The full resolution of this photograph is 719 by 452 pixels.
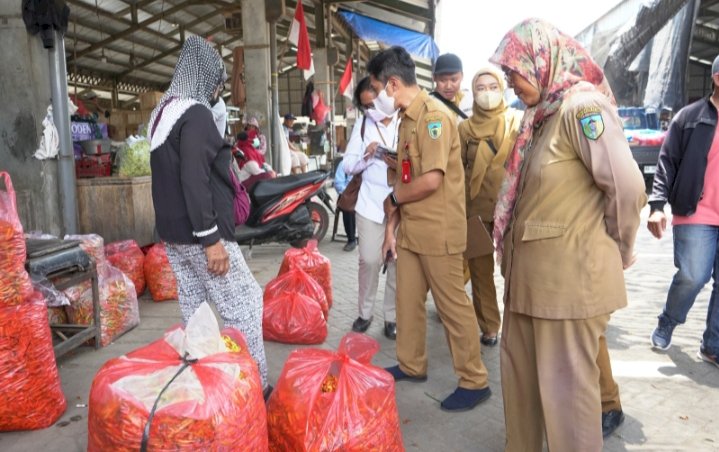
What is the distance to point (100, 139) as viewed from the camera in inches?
Result: 221

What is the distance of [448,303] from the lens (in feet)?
9.36

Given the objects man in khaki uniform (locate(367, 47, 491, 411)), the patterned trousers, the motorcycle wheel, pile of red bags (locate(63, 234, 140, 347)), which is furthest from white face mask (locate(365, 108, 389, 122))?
the motorcycle wheel

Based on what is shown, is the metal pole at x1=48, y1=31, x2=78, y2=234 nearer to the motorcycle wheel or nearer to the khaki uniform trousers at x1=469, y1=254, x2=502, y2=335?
the motorcycle wheel

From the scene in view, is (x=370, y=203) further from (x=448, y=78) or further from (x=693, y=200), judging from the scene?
(x=693, y=200)

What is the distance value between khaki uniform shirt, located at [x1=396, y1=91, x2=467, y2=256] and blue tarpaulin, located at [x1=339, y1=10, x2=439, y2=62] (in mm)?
10504

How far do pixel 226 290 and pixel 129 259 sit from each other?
236 centimetres

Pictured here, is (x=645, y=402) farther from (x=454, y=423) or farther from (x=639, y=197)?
(x=639, y=197)

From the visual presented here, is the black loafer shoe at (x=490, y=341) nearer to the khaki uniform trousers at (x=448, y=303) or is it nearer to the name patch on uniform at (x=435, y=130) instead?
the khaki uniform trousers at (x=448, y=303)

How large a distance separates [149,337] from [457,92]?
8.76ft

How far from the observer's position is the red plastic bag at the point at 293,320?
11.9ft

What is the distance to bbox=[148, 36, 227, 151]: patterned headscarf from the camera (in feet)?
7.76

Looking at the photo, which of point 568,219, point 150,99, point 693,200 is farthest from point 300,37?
point 568,219

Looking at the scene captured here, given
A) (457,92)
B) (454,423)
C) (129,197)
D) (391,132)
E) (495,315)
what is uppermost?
(457,92)

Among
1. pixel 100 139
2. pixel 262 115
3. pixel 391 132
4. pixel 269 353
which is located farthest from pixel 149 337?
pixel 262 115
